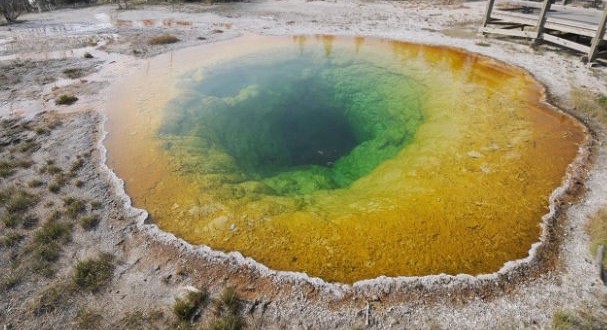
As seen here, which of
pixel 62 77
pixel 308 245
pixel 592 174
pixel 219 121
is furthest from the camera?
pixel 62 77

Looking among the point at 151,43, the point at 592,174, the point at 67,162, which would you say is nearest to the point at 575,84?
the point at 592,174

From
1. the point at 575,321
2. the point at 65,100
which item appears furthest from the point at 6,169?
the point at 575,321

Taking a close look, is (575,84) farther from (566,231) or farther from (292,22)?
(292,22)

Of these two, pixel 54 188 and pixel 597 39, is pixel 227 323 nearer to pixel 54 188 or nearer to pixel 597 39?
pixel 54 188

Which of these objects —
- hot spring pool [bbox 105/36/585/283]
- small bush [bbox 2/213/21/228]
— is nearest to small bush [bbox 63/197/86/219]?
small bush [bbox 2/213/21/228]

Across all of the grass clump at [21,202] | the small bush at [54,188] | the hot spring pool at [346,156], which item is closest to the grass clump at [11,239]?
the grass clump at [21,202]

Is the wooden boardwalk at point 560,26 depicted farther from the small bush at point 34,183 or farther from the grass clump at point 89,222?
the small bush at point 34,183
